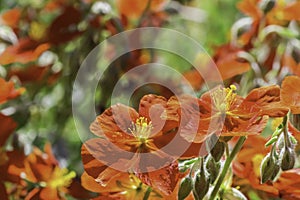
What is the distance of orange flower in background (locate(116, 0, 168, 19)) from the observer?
1.51 meters

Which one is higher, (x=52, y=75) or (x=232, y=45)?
(x=232, y=45)

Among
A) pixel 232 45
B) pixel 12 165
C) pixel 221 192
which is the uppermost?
pixel 232 45

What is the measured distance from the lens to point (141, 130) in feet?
3.08

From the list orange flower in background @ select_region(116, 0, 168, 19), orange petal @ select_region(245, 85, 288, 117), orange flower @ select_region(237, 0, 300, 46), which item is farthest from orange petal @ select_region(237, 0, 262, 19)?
orange petal @ select_region(245, 85, 288, 117)

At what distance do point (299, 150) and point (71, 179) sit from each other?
34 centimetres

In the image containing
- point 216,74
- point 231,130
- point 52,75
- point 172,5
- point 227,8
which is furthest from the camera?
point 227,8

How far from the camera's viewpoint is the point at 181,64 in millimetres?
1729

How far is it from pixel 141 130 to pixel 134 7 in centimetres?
65

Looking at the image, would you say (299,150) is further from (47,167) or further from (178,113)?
(47,167)

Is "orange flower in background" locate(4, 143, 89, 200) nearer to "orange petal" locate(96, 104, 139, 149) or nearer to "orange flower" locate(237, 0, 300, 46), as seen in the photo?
"orange petal" locate(96, 104, 139, 149)

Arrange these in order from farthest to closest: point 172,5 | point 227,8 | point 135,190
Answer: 1. point 227,8
2. point 172,5
3. point 135,190

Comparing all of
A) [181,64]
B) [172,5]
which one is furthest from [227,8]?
[172,5]

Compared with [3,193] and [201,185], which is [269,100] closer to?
[201,185]

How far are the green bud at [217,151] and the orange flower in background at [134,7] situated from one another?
685mm
